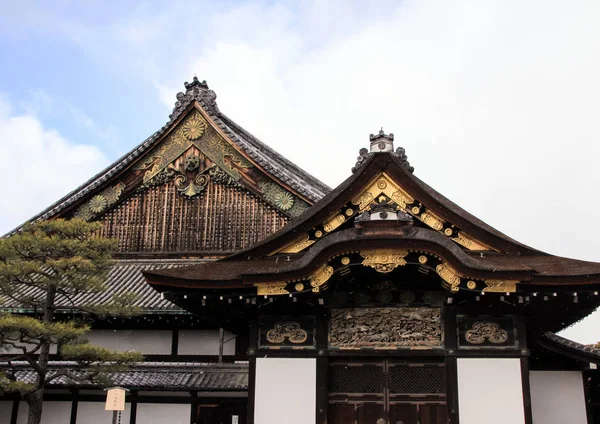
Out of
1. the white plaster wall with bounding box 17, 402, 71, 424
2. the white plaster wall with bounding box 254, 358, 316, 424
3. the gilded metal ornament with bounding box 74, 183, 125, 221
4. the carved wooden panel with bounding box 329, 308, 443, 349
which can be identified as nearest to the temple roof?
the carved wooden panel with bounding box 329, 308, 443, 349

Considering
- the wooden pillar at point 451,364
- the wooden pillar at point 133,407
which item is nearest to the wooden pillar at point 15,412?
the wooden pillar at point 133,407

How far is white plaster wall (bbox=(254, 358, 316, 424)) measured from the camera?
38.1 feet

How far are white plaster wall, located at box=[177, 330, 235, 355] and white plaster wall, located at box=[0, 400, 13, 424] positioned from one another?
4845mm

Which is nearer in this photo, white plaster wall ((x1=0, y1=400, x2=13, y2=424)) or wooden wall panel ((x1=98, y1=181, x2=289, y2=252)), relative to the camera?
white plaster wall ((x1=0, y1=400, x2=13, y2=424))

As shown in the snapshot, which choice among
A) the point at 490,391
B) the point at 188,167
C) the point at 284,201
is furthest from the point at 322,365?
the point at 188,167

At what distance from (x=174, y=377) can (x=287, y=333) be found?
6.28m

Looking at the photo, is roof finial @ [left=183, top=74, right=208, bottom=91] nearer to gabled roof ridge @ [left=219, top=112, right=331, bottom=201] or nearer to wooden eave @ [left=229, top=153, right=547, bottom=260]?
gabled roof ridge @ [left=219, top=112, right=331, bottom=201]

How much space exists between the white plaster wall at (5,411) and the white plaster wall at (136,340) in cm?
272

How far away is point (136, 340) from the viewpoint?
18734mm

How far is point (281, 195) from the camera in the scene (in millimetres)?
21594

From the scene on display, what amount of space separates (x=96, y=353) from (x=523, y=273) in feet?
31.9

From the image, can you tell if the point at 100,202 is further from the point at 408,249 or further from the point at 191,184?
the point at 408,249

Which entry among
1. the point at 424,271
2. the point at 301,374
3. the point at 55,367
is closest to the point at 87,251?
the point at 55,367

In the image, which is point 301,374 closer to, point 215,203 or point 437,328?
point 437,328
